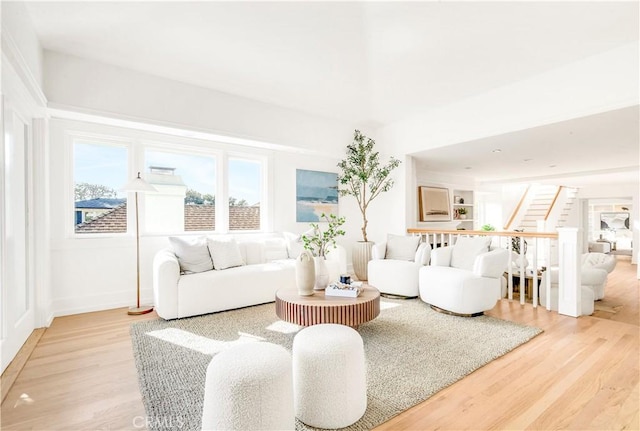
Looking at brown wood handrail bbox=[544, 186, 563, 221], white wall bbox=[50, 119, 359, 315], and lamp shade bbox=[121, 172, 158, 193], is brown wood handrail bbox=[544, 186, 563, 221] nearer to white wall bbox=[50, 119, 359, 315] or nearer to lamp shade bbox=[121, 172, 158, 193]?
white wall bbox=[50, 119, 359, 315]

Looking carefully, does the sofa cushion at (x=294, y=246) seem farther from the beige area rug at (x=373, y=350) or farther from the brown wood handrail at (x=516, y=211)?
the brown wood handrail at (x=516, y=211)

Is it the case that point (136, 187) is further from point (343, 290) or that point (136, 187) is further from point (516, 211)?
point (516, 211)

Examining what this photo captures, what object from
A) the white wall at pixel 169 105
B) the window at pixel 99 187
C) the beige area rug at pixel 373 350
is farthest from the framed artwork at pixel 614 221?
the window at pixel 99 187

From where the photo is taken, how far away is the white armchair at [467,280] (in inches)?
129

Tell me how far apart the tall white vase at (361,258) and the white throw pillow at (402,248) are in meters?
0.72

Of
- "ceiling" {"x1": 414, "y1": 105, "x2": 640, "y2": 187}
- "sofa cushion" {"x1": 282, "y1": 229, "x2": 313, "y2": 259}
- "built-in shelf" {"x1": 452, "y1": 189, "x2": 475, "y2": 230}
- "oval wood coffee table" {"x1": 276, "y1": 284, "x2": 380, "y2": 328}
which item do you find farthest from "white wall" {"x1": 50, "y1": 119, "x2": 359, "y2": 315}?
"built-in shelf" {"x1": 452, "y1": 189, "x2": 475, "y2": 230}

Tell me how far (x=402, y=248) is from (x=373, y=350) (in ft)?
7.05

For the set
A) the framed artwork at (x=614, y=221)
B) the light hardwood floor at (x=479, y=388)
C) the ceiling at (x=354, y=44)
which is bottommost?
the light hardwood floor at (x=479, y=388)

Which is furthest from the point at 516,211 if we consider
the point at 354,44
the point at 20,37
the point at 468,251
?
the point at 20,37

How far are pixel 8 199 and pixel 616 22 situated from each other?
516cm

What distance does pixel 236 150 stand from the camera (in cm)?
482

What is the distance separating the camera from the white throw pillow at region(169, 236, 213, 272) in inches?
141

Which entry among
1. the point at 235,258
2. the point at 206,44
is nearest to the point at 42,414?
the point at 235,258

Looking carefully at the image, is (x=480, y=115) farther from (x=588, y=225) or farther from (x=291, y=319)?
(x=588, y=225)
